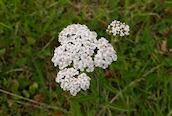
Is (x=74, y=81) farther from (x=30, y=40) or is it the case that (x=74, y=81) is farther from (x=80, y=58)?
(x=30, y=40)

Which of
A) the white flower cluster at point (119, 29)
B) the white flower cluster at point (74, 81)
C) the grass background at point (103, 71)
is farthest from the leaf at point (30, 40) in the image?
the white flower cluster at point (74, 81)

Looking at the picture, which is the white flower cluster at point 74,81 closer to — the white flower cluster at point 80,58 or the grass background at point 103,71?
the white flower cluster at point 80,58

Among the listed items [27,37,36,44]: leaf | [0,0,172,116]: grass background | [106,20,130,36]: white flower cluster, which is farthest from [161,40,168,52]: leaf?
[27,37,36,44]: leaf

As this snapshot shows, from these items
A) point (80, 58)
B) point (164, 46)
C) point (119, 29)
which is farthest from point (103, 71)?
point (80, 58)

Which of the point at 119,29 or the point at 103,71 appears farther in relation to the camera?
the point at 103,71

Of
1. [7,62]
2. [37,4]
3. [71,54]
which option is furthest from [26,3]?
[71,54]

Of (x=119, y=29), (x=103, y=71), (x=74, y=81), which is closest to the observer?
(x=74, y=81)

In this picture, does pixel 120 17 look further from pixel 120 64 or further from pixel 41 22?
pixel 41 22

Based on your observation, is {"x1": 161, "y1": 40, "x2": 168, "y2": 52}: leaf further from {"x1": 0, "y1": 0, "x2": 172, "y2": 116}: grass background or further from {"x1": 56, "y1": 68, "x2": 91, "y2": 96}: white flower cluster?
{"x1": 56, "y1": 68, "x2": 91, "y2": 96}: white flower cluster
